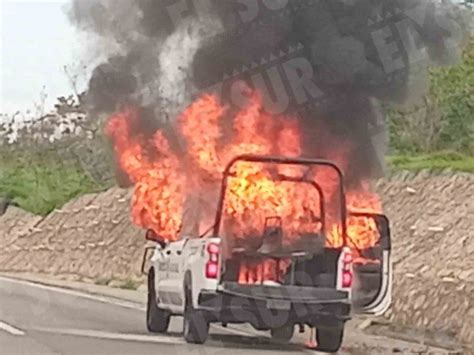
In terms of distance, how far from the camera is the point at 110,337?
17.7 metres

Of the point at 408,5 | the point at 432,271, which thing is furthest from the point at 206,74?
the point at 432,271

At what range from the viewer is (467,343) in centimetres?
1753

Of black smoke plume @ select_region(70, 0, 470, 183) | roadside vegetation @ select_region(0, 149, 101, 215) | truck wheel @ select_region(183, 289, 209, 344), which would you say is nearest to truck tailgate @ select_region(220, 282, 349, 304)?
truck wheel @ select_region(183, 289, 209, 344)

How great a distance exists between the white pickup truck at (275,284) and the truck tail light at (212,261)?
0.5 inches

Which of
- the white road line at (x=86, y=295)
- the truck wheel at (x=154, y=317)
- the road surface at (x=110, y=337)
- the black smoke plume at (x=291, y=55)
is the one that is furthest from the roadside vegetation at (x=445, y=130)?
the truck wheel at (x=154, y=317)

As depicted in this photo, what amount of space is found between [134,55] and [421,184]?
45.8 feet

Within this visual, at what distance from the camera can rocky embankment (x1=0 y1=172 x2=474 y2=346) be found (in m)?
20.1

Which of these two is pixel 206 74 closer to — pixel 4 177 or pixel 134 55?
pixel 134 55

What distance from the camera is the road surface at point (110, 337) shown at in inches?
628

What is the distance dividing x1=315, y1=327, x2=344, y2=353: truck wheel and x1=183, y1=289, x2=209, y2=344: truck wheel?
4.95 feet

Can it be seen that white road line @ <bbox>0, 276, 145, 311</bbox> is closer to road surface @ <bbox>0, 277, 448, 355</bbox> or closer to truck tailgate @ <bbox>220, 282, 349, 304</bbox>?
road surface @ <bbox>0, 277, 448, 355</bbox>

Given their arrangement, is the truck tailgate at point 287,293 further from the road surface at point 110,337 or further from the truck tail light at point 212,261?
the road surface at point 110,337

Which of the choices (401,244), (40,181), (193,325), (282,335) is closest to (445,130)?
(401,244)

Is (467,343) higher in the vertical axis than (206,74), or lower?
lower
